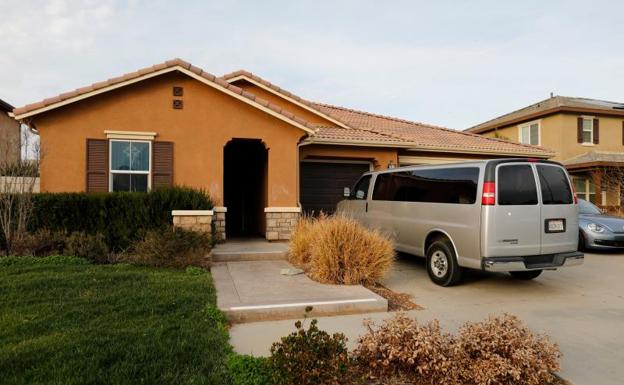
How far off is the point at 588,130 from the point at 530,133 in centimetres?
295

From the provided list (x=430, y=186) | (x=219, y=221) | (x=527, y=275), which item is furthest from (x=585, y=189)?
(x=219, y=221)

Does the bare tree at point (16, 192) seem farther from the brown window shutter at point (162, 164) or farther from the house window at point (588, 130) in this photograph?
the house window at point (588, 130)

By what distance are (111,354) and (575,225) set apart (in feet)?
22.7

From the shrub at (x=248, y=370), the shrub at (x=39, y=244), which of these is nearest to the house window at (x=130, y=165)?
the shrub at (x=39, y=244)

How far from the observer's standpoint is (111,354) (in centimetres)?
369

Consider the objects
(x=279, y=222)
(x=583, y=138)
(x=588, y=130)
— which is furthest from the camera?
(x=588, y=130)

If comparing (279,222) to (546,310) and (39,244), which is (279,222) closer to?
(39,244)

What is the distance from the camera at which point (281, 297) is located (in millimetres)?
5707

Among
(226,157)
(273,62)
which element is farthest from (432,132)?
(226,157)

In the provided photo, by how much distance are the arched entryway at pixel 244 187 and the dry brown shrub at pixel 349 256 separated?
554 cm

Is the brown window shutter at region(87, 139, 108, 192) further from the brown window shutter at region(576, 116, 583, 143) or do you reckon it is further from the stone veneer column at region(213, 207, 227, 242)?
the brown window shutter at region(576, 116, 583, 143)

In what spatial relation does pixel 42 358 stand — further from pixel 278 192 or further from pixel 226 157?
pixel 226 157

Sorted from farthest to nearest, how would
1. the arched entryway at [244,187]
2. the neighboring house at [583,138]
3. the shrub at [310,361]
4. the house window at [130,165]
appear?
the neighboring house at [583,138] < the arched entryway at [244,187] < the house window at [130,165] < the shrub at [310,361]

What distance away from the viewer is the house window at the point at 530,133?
24.0 meters
